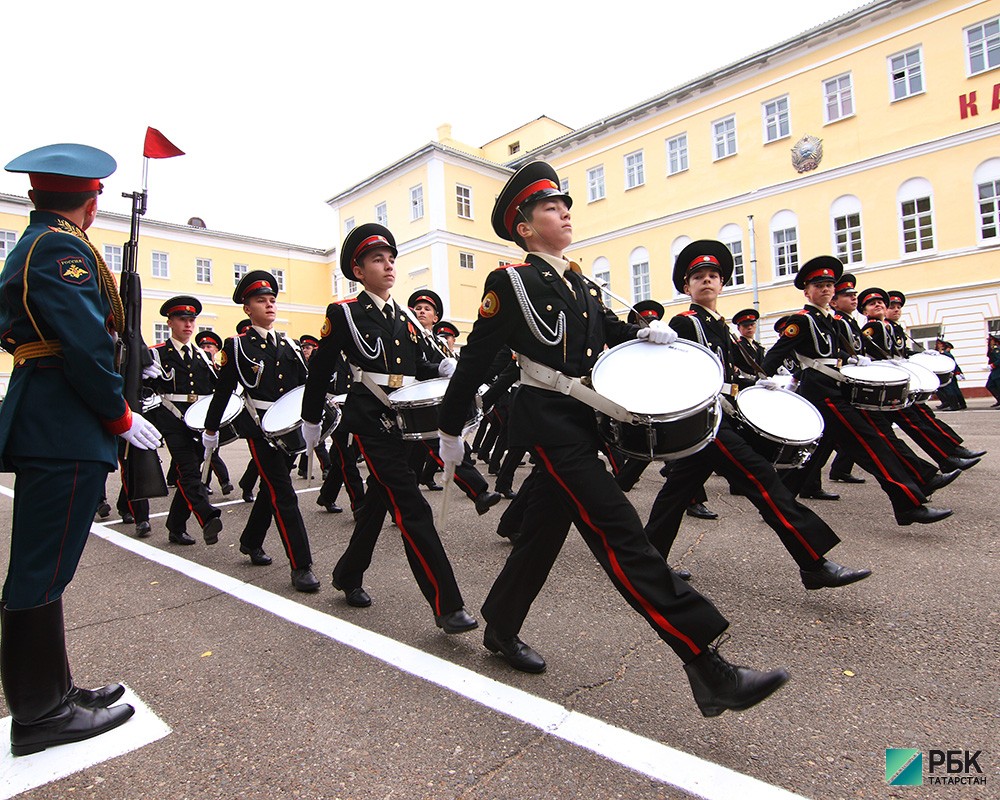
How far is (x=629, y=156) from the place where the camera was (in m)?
31.7

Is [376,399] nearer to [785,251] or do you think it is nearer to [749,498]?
[749,498]

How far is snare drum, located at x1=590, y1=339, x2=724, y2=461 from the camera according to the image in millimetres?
2705

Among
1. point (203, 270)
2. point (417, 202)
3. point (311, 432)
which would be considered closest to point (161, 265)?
point (203, 270)

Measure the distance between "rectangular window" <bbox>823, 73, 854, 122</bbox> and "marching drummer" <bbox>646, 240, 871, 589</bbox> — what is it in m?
25.1

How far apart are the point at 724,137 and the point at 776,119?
2.25m

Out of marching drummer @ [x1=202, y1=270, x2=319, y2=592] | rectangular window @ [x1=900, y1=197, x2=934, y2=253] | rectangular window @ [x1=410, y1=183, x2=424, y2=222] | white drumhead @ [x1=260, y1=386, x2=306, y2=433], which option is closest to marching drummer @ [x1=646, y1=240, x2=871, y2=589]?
white drumhead @ [x1=260, y1=386, x2=306, y2=433]

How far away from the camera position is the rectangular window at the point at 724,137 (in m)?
27.9

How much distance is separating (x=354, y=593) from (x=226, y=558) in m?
1.97

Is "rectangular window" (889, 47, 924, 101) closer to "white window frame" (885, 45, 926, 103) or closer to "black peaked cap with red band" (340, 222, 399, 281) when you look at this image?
"white window frame" (885, 45, 926, 103)

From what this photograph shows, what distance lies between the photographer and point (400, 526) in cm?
351

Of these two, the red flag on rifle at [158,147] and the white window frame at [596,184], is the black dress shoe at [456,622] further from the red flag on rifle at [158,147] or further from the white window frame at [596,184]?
the white window frame at [596,184]

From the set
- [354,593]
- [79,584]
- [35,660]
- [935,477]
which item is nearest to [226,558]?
[79,584]

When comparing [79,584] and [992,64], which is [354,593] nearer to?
[79,584]

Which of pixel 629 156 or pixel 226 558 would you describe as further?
pixel 629 156
